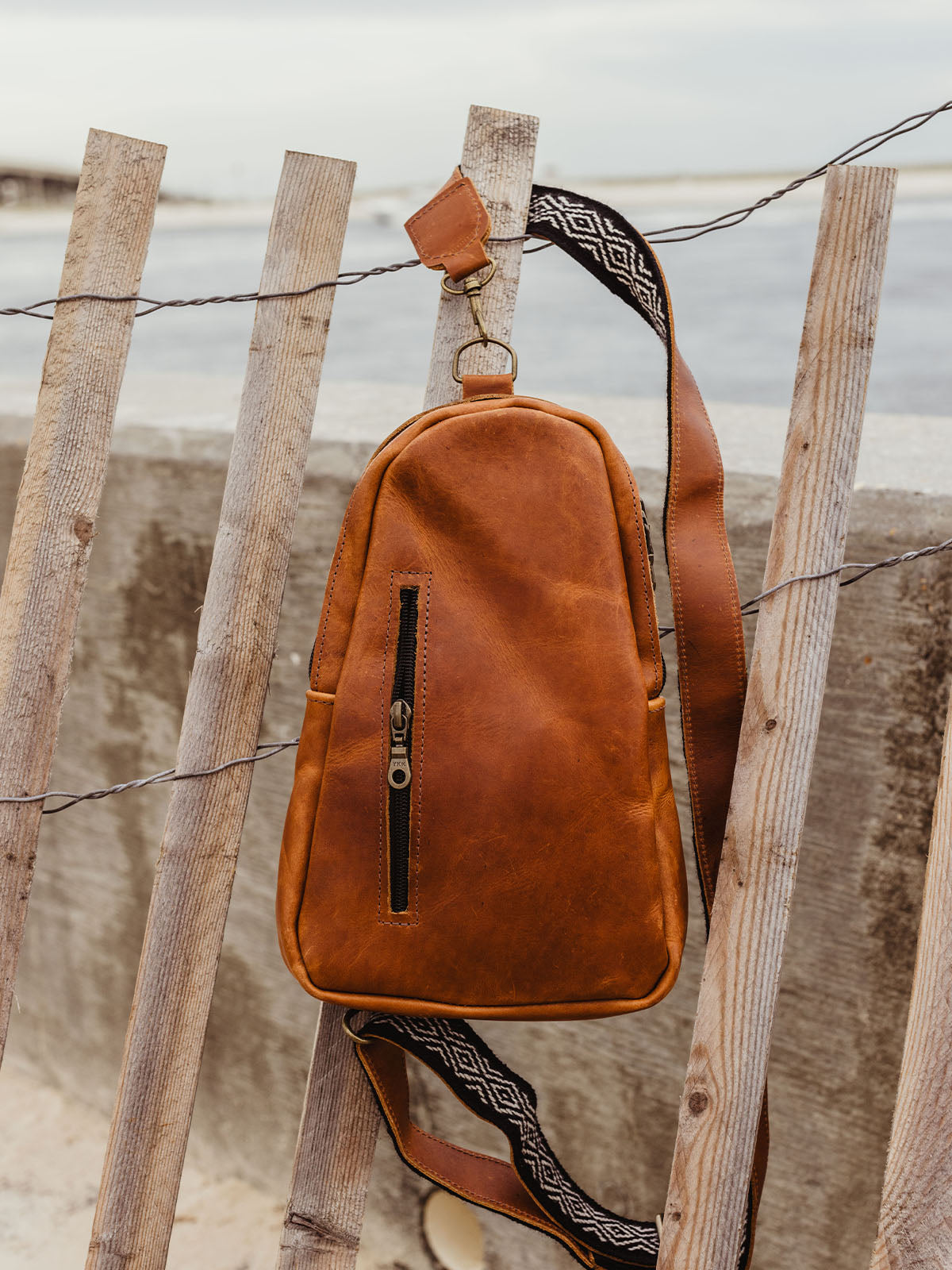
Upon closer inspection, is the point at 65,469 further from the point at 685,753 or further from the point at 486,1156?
the point at 486,1156

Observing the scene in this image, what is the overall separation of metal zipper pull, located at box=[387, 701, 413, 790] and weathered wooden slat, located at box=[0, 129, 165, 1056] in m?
0.46

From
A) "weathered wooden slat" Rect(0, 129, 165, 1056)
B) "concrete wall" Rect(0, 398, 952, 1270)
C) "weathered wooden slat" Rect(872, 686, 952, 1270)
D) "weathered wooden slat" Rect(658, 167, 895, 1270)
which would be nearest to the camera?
"weathered wooden slat" Rect(872, 686, 952, 1270)

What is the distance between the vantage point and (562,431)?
0.95m

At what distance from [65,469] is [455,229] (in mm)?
526

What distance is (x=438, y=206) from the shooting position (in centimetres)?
106

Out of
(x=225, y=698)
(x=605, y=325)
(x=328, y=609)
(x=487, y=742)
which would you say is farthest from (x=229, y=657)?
(x=605, y=325)

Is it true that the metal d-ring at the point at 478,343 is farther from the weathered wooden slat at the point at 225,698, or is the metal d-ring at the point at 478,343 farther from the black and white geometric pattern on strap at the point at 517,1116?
the black and white geometric pattern on strap at the point at 517,1116

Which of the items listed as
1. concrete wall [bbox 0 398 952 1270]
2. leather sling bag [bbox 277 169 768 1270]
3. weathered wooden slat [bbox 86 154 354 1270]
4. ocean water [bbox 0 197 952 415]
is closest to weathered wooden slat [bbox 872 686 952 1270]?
leather sling bag [bbox 277 169 768 1270]

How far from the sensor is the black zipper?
0.95 metres

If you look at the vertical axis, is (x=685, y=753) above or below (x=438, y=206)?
below

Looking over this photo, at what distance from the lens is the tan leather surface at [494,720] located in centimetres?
95

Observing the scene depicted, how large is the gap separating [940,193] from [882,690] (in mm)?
10840

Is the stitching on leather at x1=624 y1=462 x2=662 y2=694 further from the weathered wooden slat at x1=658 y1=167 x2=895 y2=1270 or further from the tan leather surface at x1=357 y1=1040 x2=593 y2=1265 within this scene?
the tan leather surface at x1=357 y1=1040 x2=593 y2=1265

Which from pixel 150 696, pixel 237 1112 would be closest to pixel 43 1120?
pixel 237 1112
